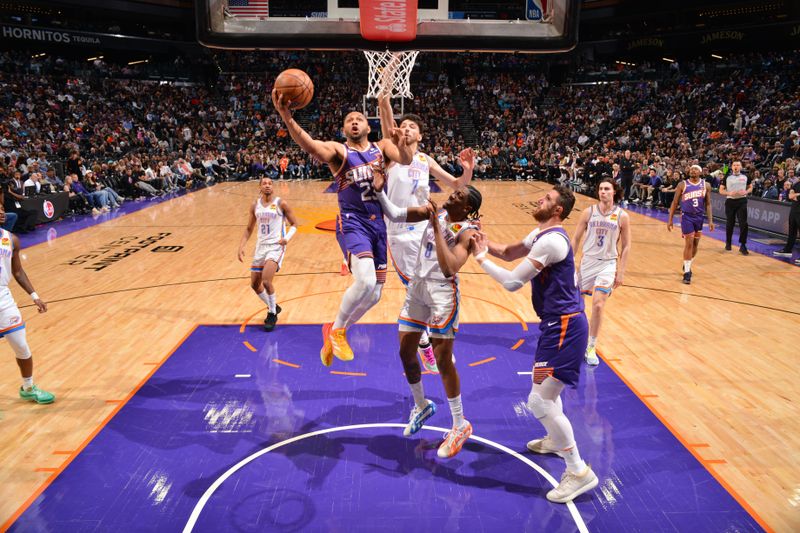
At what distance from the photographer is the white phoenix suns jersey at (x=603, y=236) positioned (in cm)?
632

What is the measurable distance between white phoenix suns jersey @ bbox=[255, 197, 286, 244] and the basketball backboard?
2.38 m

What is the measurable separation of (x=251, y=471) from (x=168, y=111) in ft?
94.7

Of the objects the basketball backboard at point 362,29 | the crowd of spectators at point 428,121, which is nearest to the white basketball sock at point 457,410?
the basketball backboard at point 362,29

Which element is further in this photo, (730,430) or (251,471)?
(730,430)

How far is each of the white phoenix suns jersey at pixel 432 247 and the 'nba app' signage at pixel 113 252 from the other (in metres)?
8.31

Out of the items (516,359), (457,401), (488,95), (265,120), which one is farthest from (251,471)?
(488,95)

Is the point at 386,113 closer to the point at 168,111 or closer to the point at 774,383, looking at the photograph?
the point at 774,383

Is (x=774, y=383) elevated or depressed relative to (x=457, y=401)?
depressed

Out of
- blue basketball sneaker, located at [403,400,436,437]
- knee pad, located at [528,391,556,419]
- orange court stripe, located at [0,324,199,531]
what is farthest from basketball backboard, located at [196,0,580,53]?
knee pad, located at [528,391,556,419]

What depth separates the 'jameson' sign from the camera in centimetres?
2661

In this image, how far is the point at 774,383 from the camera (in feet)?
19.2

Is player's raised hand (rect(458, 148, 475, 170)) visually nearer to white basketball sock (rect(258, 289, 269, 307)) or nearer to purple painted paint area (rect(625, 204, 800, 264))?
white basketball sock (rect(258, 289, 269, 307))

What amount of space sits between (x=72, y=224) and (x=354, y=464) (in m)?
13.7

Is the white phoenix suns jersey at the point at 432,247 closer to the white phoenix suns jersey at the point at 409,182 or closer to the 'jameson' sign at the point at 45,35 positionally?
the white phoenix suns jersey at the point at 409,182
